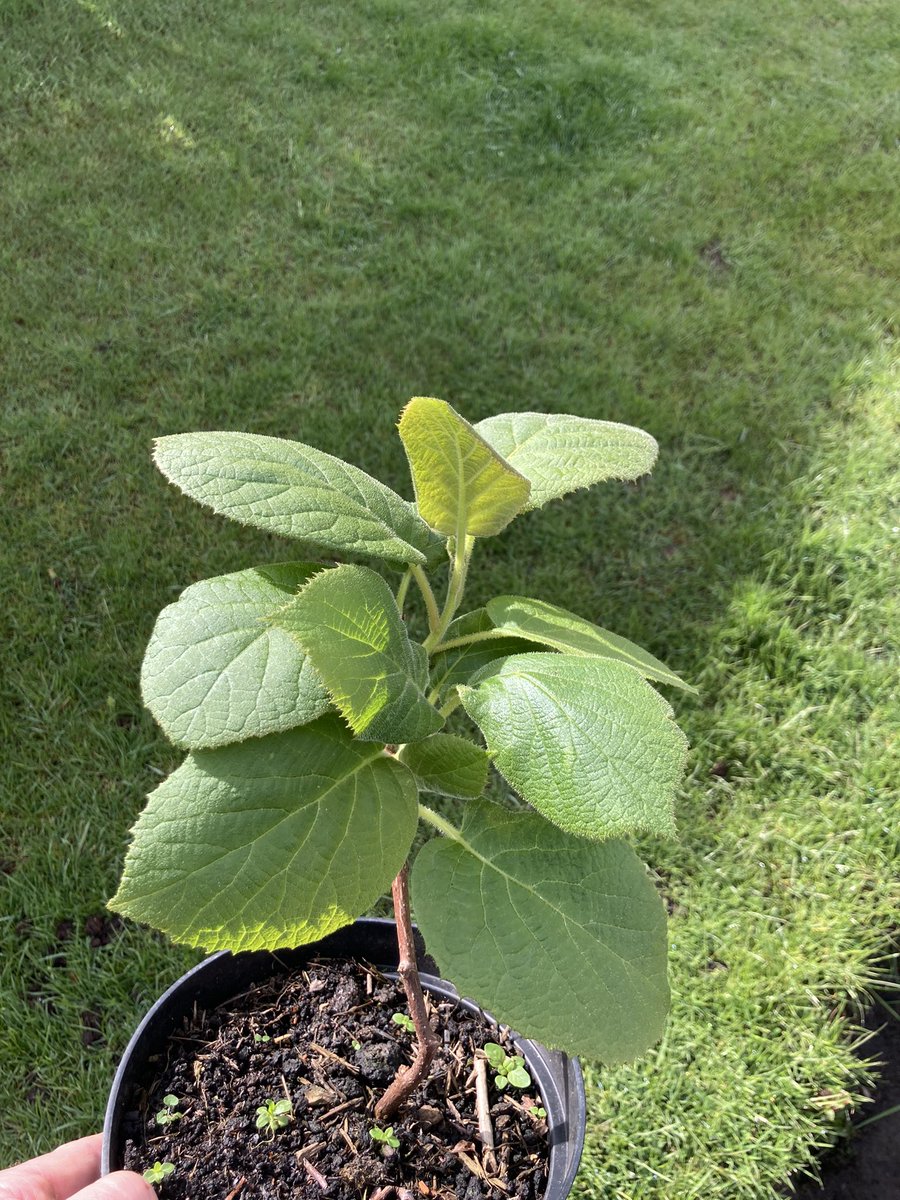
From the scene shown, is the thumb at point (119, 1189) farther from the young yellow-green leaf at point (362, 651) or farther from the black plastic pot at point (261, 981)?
the young yellow-green leaf at point (362, 651)

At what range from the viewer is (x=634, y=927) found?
86 centimetres

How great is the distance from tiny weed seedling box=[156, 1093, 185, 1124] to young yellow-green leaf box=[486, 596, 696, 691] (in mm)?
725

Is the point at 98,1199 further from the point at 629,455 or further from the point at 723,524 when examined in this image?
the point at 723,524

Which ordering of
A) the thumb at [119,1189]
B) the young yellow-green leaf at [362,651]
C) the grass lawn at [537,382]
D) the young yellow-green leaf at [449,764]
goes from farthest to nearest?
the grass lawn at [537,382] < the thumb at [119,1189] < the young yellow-green leaf at [449,764] < the young yellow-green leaf at [362,651]

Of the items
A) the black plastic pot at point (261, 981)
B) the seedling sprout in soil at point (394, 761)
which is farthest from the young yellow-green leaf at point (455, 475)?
the black plastic pot at point (261, 981)

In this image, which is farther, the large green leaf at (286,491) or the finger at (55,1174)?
the finger at (55,1174)

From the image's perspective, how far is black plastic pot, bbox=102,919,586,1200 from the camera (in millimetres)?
1075

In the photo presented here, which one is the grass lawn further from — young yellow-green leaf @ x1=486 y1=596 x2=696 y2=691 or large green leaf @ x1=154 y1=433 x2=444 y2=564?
large green leaf @ x1=154 y1=433 x2=444 y2=564

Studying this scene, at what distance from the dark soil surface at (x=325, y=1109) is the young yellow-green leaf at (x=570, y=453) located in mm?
736

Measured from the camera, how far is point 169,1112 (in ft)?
3.67

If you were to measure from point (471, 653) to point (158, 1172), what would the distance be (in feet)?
2.26

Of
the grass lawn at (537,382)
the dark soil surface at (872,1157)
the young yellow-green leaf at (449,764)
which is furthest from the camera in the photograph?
the grass lawn at (537,382)

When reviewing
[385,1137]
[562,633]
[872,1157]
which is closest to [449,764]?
[562,633]

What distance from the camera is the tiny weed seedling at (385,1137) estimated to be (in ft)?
3.56
